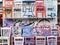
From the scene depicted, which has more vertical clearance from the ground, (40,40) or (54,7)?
(54,7)

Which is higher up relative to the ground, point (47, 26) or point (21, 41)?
point (47, 26)

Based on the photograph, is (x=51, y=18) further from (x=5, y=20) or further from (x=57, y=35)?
(x=5, y=20)

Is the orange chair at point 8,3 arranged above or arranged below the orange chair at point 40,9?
above

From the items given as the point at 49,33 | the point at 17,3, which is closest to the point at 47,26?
the point at 49,33

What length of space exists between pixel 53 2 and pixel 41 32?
61 centimetres

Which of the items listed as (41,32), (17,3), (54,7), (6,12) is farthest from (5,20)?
(54,7)

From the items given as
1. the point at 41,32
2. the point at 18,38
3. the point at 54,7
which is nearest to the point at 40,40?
the point at 41,32

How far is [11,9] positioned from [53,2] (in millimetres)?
807

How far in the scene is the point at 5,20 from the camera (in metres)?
3.51

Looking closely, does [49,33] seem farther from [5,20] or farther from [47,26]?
[5,20]

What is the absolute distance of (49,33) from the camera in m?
3.43

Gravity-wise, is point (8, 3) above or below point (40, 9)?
above

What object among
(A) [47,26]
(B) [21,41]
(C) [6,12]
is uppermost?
(C) [6,12]

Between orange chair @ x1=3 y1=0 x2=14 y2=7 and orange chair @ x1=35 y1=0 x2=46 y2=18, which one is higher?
orange chair @ x1=3 y1=0 x2=14 y2=7
